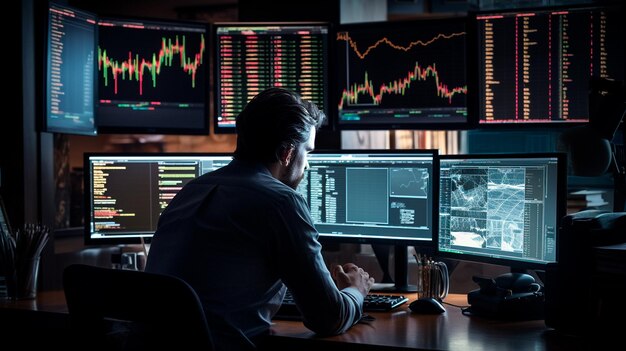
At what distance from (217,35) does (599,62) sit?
1417 mm

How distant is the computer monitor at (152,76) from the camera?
118 inches

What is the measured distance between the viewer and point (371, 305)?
2.30 m

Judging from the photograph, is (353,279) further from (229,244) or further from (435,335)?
(229,244)

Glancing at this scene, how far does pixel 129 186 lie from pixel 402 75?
1080 millimetres

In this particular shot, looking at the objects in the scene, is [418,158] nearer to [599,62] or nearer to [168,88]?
[599,62]

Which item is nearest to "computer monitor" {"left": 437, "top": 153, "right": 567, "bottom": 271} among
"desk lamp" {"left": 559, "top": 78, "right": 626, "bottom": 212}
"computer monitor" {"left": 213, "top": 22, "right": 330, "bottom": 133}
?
"desk lamp" {"left": 559, "top": 78, "right": 626, "bottom": 212}

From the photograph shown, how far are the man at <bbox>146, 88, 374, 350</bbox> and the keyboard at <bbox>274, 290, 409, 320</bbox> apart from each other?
0.76ft

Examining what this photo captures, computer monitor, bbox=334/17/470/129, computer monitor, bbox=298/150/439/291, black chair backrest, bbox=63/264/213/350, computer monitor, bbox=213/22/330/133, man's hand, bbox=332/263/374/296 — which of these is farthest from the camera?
computer monitor, bbox=213/22/330/133

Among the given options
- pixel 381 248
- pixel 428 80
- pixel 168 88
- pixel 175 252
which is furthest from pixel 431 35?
pixel 175 252

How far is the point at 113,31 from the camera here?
2.99m

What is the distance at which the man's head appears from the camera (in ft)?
6.48

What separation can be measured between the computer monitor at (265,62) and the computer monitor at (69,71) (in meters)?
0.48

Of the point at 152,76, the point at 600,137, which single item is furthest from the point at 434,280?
the point at 152,76

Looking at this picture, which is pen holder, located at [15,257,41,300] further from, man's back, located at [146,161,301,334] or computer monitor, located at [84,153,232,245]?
man's back, located at [146,161,301,334]
